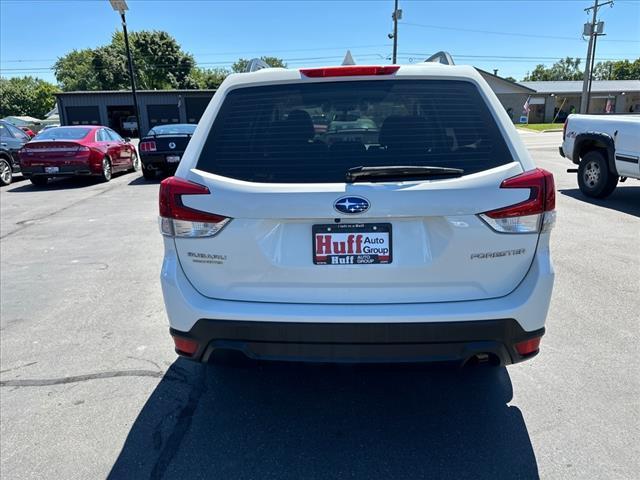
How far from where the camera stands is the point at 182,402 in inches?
117

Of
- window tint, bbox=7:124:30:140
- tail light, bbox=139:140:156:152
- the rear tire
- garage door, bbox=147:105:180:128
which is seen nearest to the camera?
tail light, bbox=139:140:156:152

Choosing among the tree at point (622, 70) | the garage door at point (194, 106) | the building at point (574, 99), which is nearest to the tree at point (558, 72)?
the tree at point (622, 70)

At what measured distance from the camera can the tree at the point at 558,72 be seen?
4525 inches

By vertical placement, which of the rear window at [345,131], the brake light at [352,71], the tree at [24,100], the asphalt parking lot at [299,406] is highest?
the tree at [24,100]

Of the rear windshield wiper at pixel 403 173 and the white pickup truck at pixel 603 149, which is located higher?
the rear windshield wiper at pixel 403 173

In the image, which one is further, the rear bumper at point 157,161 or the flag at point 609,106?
the flag at point 609,106

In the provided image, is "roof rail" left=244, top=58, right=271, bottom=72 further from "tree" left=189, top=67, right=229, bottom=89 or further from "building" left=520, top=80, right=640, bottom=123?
"tree" left=189, top=67, right=229, bottom=89

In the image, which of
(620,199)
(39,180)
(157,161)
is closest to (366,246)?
(620,199)

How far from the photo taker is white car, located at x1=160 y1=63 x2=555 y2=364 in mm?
2236

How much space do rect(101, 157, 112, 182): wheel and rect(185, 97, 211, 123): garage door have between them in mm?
32101

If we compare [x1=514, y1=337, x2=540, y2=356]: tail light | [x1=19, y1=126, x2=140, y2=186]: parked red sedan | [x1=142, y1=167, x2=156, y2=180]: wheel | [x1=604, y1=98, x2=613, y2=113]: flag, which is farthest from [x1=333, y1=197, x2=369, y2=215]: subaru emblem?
[x1=604, y1=98, x2=613, y2=113]: flag

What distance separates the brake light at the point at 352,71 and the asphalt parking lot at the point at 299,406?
59.8 inches

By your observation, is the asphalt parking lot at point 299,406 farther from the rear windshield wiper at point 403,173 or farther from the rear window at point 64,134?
the rear window at point 64,134

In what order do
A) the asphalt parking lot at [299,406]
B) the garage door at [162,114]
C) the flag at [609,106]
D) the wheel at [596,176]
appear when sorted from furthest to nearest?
the flag at [609,106] → the garage door at [162,114] → the wheel at [596,176] → the asphalt parking lot at [299,406]
